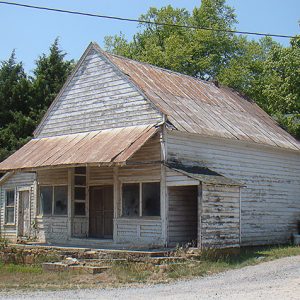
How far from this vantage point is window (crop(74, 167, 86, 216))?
2150 centimetres

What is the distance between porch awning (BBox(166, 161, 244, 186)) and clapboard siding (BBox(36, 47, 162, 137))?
5.64ft

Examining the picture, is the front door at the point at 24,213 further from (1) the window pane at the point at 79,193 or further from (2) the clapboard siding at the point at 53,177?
(1) the window pane at the point at 79,193

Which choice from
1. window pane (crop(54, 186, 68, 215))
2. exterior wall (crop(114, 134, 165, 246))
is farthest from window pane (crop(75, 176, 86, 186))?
exterior wall (crop(114, 134, 165, 246))

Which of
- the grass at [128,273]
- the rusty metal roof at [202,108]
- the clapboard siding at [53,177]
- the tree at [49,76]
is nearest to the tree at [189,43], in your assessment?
the tree at [49,76]

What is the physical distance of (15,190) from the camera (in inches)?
992

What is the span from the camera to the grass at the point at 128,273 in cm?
1391

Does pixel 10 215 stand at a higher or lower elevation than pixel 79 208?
lower

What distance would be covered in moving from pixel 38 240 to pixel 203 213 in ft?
27.6

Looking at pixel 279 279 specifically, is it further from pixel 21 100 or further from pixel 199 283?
pixel 21 100

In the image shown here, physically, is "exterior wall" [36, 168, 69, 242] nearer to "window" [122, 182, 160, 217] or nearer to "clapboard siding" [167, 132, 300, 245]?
"window" [122, 182, 160, 217]

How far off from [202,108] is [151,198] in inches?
184

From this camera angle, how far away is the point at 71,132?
22.2 metres

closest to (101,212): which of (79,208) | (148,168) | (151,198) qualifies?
(79,208)

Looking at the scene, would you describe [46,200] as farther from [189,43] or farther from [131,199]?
[189,43]
